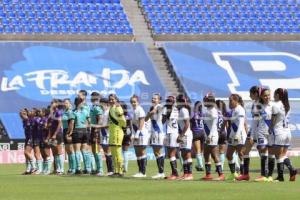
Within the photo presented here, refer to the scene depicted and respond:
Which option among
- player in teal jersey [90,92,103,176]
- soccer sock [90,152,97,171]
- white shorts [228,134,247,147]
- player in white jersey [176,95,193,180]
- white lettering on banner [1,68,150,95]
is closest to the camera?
white shorts [228,134,247,147]

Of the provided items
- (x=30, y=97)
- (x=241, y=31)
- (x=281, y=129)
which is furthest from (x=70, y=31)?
(x=281, y=129)

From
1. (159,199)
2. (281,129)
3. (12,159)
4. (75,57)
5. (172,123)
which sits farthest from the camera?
(75,57)

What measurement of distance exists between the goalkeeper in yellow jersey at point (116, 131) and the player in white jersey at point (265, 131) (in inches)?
162

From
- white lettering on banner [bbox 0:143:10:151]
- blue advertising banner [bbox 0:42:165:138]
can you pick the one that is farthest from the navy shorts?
blue advertising banner [bbox 0:42:165:138]

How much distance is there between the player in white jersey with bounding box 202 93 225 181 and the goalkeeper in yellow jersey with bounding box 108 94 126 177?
2.49m

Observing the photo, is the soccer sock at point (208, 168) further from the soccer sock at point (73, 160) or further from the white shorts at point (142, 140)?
the soccer sock at point (73, 160)

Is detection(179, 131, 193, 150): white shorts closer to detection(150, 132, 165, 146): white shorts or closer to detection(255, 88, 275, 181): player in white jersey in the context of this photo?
detection(150, 132, 165, 146): white shorts

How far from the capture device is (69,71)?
151ft

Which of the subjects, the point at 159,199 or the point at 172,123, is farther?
the point at 172,123

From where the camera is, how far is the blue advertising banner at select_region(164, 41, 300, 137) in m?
48.0

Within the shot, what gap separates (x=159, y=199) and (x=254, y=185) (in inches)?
163

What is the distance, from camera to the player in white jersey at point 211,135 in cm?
2330

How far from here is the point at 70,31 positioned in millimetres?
49406

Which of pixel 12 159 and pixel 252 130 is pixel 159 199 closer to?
pixel 252 130
